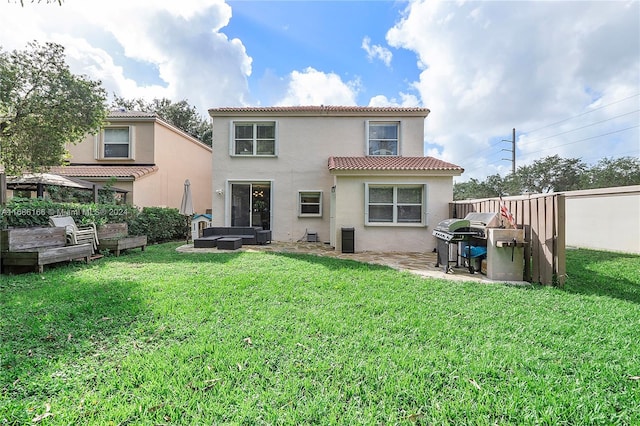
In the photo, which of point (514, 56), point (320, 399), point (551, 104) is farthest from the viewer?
point (551, 104)

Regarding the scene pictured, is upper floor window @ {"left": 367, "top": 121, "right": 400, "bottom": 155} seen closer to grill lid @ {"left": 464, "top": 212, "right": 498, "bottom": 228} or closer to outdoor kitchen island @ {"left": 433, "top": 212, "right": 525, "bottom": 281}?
outdoor kitchen island @ {"left": 433, "top": 212, "right": 525, "bottom": 281}

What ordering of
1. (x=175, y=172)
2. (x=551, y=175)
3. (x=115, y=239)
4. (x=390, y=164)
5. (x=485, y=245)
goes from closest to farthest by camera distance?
(x=485, y=245) < (x=115, y=239) < (x=390, y=164) < (x=175, y=172) < (x=551, y=175)

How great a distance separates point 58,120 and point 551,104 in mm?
27749

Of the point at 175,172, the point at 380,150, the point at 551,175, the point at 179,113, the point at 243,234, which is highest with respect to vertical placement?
the point at 179,113

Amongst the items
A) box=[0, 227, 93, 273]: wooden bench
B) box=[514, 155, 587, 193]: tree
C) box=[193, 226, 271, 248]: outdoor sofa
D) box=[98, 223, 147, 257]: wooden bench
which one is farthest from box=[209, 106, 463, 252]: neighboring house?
box=[514, 155, 587, 193]: tree

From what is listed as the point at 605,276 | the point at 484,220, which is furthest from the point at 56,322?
the point at 605,276

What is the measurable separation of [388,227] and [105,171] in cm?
1430

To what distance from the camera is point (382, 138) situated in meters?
13.1

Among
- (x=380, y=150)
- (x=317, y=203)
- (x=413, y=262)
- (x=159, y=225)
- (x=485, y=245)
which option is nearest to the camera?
(x=485, y=245)

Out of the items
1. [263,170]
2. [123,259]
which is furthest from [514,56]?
[123,259]

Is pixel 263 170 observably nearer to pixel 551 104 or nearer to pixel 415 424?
pixel 415 424

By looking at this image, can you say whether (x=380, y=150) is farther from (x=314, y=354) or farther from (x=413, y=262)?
(x=314, y=354)

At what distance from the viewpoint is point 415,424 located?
6.41 ft

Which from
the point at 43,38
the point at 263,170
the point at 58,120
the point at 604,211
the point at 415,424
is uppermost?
the point at 43,38
